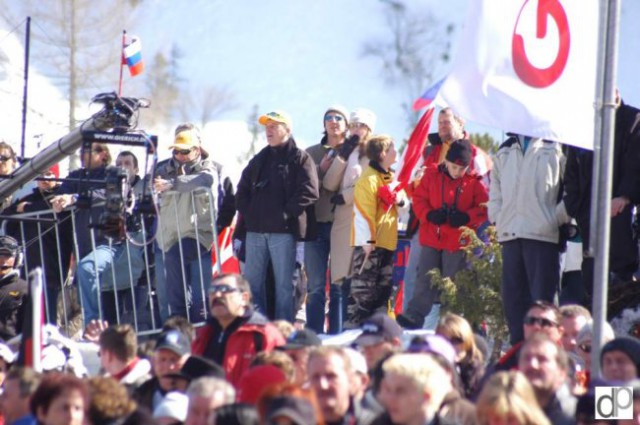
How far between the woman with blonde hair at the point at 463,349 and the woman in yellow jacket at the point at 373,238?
2659 millimetres

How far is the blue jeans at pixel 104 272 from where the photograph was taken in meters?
13.0

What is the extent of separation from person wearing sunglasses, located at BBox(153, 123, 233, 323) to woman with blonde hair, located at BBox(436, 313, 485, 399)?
348 cm

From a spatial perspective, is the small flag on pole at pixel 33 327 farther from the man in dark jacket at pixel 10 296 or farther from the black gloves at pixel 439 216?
the black gloves at pixel 439 216

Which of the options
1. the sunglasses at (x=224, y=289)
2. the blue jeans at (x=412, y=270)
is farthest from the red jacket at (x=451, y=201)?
the sunglasses at (x=224, y=289)

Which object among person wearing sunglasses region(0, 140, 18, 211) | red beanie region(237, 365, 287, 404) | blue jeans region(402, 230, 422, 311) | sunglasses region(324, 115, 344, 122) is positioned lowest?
blue jeans region(402, 230, 422, 311)

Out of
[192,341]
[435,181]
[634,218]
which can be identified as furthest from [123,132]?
[634,218]

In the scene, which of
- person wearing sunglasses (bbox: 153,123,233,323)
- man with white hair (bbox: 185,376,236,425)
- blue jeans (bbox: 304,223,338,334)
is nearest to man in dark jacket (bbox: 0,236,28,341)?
person wearing sunglasses (bbox: 153,123,233,323)

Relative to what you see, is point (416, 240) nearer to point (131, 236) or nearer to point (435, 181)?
point (435, 181)

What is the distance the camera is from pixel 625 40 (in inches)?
845

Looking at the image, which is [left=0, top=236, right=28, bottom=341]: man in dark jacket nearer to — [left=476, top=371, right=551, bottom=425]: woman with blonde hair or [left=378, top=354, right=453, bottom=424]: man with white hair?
[left=378, top=354, right=453, bottom=424]: man with white hair

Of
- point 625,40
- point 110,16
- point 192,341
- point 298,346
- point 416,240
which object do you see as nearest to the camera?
point 298,346

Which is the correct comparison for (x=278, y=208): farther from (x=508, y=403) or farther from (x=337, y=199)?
(x=508, y=403)

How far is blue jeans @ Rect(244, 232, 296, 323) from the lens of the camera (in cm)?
1246

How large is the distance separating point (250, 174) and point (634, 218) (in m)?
3.37
